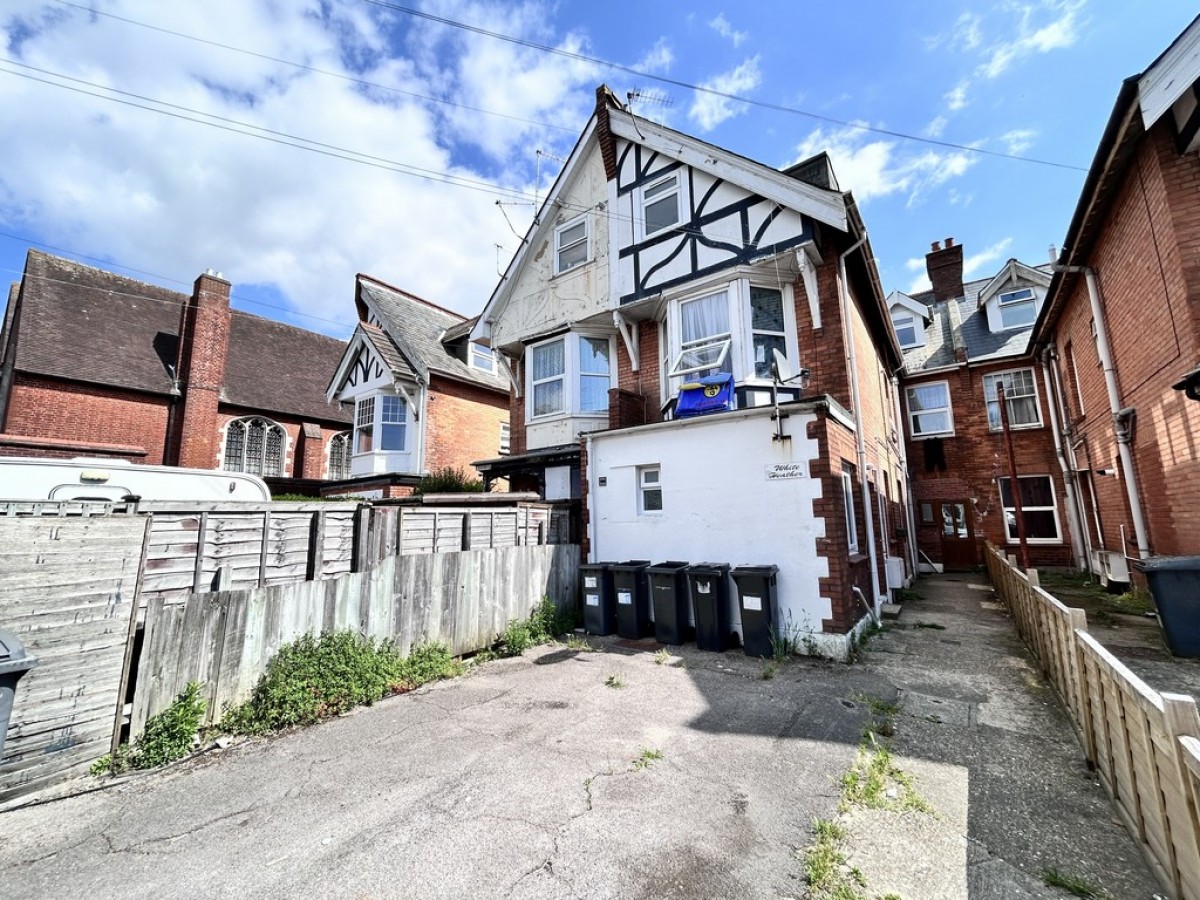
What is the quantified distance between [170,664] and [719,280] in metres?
9.58

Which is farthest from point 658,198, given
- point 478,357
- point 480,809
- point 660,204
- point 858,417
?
point 480,809

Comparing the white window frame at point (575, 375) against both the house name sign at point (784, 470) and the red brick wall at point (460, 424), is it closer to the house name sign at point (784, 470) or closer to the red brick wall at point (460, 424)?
the house name sign at point (784, 470)

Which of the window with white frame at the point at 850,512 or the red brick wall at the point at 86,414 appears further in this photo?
the red brick wall at the point at 86,414

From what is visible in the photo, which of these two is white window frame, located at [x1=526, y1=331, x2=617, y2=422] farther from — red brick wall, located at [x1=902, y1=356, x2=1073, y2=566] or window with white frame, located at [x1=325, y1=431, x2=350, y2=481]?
window with white frame, located at [x1=325, y1=431, x2=350, y2=481]

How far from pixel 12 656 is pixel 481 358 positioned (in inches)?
661

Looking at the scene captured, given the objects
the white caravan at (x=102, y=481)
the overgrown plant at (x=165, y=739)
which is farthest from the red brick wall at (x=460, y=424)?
the overgrown plant at (x=165, y=739)

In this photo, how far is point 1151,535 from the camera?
895cm

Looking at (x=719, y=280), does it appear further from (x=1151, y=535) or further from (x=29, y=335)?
(x=29, y=335)

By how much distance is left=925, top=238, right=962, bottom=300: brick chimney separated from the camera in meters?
20.2

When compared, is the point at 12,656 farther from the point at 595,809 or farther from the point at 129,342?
the point at 129,342

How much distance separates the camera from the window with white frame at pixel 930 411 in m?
17.4

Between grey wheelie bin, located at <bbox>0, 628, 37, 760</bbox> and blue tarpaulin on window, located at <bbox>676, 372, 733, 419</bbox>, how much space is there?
7.75 metres

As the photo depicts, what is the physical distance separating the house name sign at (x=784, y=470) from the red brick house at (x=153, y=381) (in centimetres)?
1692

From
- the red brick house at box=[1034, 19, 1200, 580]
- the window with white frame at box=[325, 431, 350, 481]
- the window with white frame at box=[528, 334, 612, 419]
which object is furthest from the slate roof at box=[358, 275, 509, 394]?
the red brick house at box=[1034, 19, 1200, 580]
